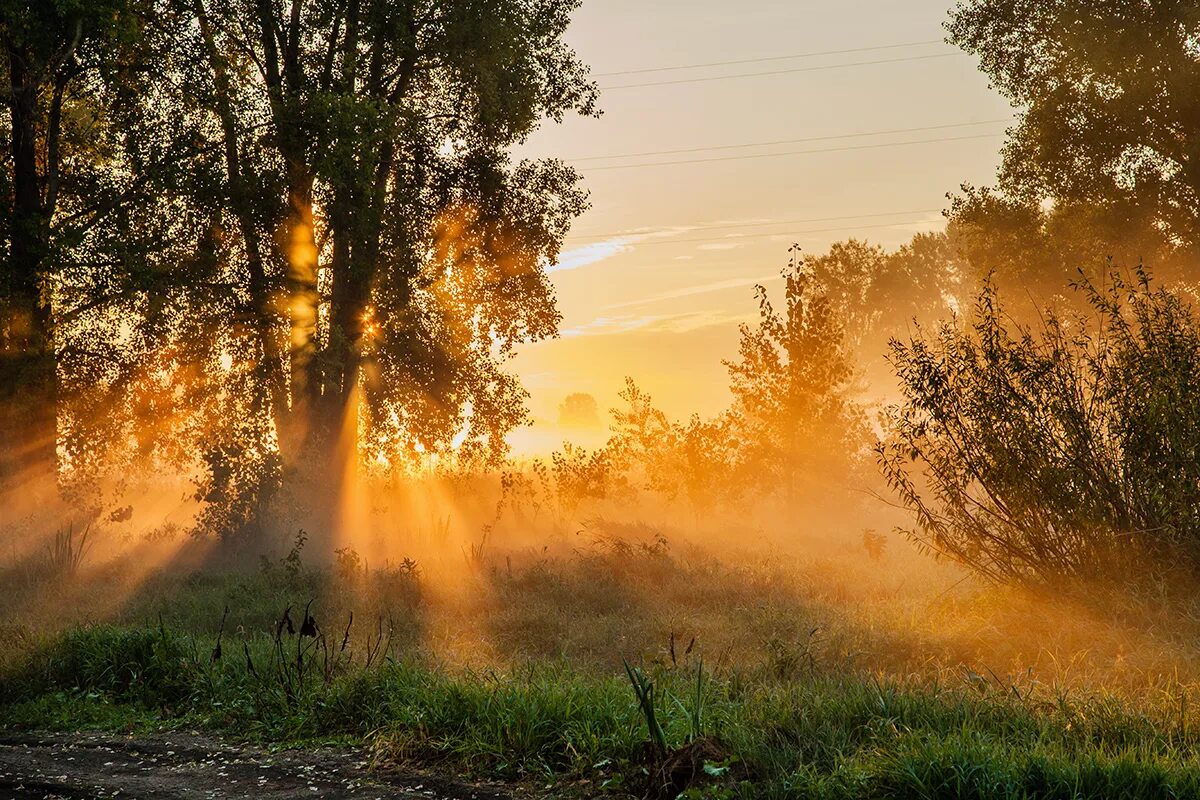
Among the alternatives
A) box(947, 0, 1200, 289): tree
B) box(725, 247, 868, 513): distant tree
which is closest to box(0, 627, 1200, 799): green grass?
box(725, 247, 868, 513): distant tree

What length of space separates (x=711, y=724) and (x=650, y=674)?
2542mm

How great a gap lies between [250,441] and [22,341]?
442cm

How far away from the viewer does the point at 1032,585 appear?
451 inches

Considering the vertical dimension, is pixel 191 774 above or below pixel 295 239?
below

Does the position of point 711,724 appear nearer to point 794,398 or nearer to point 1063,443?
point 1063,443

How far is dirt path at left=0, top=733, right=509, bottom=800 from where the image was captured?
6254 millimetres

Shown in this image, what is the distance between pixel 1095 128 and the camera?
90.4 feet

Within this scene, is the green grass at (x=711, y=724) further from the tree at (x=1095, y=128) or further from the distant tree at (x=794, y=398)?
the tree at (x=1095, y=128)

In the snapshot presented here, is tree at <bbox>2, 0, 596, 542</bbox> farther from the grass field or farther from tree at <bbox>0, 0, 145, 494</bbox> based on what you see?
the grass field

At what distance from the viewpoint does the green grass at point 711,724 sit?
527cm

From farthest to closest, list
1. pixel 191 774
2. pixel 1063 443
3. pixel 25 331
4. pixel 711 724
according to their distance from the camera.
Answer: pixel 25 331
pixel 1063 443
pixel 191 774
pixel 711 724

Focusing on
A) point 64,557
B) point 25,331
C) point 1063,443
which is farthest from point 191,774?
point 25,331

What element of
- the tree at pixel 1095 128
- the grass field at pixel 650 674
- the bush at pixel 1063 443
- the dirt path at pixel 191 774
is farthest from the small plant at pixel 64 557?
the tree at pixel 1095 128

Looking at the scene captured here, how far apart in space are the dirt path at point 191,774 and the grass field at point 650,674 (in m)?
0.31
